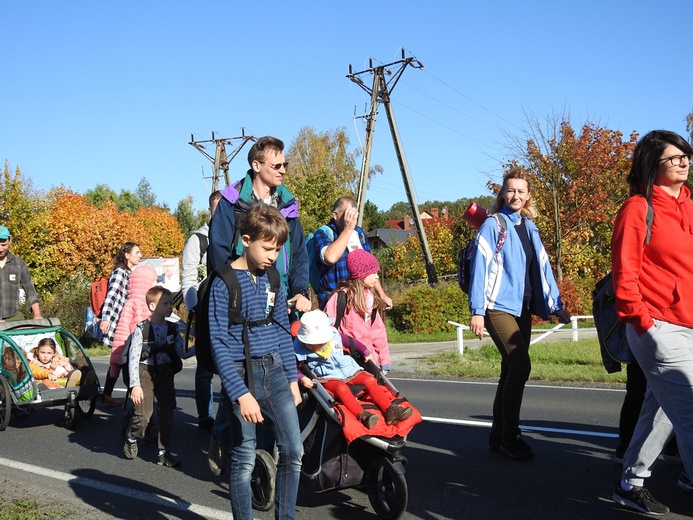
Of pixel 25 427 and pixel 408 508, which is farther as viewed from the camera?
pixel 25 427

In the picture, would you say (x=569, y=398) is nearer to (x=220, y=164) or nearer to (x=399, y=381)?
(x=399, y=381)

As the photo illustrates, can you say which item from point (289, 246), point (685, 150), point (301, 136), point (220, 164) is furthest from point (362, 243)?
point (301, 136)

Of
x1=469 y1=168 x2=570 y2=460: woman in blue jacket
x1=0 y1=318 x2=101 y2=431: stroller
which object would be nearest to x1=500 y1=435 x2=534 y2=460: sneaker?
x1=469 y1=168 x2=570 y2=460: woman in blue jacket

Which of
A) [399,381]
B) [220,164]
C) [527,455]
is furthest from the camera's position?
[220,164]

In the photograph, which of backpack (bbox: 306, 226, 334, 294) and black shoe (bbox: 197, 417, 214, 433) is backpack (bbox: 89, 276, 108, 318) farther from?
backpack (bbox: 306, 226, 334, 294)

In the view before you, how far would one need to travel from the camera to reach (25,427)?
29.7 ft

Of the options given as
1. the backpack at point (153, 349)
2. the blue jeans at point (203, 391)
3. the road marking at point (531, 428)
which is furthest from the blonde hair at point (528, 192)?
the blue jeans at point (203, 391)

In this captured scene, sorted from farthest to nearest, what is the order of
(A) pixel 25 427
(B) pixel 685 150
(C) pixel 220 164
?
(C) pixel 220 164 → (A) pixel 25 427 → (B) pixel 685 150

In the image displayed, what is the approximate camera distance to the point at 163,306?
708 cm

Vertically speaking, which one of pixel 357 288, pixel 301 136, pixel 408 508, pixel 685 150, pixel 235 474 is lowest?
pixel 408 508

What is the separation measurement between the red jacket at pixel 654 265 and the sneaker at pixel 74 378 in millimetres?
6490

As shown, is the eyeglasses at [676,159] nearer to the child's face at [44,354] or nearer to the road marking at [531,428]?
the road marking at [531,428]

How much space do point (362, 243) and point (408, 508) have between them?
2.61 meters

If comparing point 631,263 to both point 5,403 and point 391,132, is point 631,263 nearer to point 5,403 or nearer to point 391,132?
point 5,403
